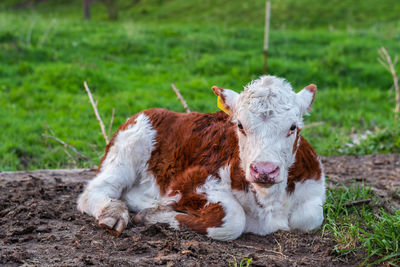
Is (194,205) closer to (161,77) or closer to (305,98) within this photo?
(305,98)

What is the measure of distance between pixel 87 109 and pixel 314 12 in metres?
19.5

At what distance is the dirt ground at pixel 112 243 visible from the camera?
140 inches

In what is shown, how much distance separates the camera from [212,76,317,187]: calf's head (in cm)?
365

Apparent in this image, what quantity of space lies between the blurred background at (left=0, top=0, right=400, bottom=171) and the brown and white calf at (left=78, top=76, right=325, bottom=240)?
1834 mm

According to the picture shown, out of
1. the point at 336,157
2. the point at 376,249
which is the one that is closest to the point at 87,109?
the point at 336,157

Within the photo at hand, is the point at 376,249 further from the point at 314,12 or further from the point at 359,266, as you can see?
the point at 314,12

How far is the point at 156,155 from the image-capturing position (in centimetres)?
508

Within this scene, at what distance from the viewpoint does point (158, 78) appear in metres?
12.4

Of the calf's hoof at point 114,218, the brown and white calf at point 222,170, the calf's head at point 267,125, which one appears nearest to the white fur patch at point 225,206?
the brown and white calf at point 222,170

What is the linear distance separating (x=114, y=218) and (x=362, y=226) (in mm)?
2328

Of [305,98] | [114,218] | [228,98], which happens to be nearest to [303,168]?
[305,98]

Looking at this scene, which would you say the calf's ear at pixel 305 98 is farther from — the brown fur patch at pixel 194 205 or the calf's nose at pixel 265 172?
the brown fur patch at pixel 194 205

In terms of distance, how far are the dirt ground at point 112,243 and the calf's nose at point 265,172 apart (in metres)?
0.61

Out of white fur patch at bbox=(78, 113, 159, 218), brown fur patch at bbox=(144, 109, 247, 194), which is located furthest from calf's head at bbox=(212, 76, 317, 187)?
white fur patch at bbox=(78, 113, 159, 218)
